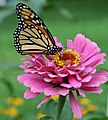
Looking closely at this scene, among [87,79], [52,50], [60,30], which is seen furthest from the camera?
[60,30]

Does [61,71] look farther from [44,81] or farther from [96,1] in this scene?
[96,1]

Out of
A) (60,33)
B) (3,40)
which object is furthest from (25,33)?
(60,33)

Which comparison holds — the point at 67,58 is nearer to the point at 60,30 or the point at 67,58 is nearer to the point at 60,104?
the point at 60,104

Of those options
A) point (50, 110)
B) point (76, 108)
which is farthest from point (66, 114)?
point (76, 108)

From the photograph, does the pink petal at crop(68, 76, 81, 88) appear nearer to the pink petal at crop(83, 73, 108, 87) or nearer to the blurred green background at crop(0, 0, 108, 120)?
the pink petal at crop(83, 73, 108, 87)

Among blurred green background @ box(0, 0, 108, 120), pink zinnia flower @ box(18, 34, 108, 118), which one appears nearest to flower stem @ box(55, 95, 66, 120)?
pink zinnia flower @ box(18, 34, 108, 118)

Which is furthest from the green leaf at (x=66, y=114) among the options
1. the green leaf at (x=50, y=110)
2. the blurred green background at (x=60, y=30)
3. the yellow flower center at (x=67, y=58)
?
the blurred green background at (x=60, y=30)
